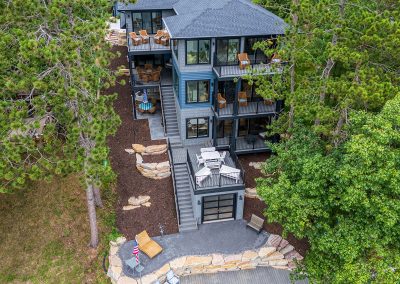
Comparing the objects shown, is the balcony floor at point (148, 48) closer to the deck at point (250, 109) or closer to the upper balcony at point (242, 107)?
the upper balcony at point (242, 107)

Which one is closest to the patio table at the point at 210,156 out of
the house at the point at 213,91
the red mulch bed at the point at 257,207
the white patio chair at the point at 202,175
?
the house at the point at 213,91

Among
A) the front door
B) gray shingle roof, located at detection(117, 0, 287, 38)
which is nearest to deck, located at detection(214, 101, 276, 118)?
gray shingle roof, located at detection(117, 0, 287, 38)

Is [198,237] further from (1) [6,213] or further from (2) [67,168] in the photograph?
(1) [6,213]

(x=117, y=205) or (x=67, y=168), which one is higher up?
(x=67, y=168)

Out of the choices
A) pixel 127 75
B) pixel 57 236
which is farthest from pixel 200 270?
pixel 127 75

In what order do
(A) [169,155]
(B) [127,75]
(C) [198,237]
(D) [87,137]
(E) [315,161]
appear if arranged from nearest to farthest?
(E) [315,161], (D) [87,137], (C) [198,237], (A) [169,155], (B) [127,75]

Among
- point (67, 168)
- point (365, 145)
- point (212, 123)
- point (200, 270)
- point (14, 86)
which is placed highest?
point (14, 86)

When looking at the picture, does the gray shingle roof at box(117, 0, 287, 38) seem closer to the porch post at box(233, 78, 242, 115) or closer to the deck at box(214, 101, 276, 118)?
the porch post at box(233, 78, 242, 115)
